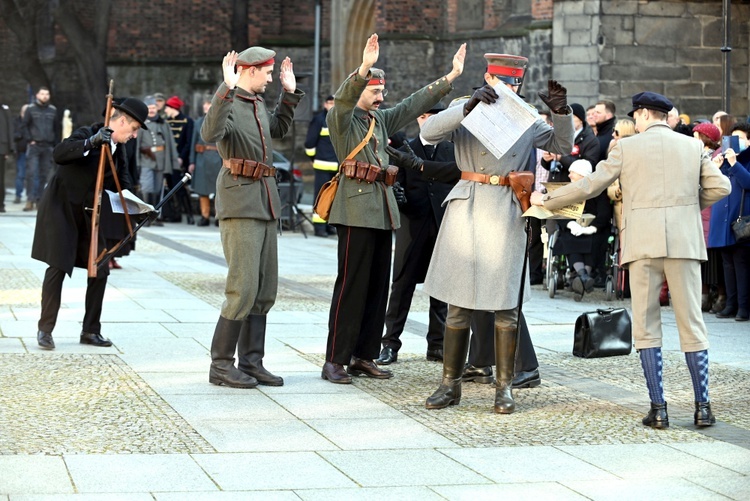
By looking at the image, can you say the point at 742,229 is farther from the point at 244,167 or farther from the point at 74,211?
the point at 74,211

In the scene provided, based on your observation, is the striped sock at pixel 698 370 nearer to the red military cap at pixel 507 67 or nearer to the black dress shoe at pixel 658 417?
the black dress shoe at pixel 658 417

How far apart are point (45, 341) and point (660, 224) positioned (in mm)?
4443

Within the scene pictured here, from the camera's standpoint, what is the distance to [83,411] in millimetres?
7258

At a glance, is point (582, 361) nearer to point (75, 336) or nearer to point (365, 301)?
point (365, 301)

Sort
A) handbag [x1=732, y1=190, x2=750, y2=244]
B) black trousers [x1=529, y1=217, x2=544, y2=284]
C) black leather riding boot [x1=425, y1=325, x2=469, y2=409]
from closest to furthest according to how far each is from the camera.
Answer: black leather riding boot [x1=425, y1=325, x2=469, y2=409], handbag [x1=732, y1=190, x2=750, y2=244], black trousers [x1=529, y1=217, x2=544, y2=284]

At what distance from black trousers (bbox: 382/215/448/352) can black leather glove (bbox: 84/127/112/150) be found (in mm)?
2106

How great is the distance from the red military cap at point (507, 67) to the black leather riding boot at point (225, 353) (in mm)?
2187

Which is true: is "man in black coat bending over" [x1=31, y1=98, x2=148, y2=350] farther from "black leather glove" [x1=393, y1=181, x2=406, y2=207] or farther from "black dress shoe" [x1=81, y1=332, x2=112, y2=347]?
"black leather glove" [x1=393, y1=181, x2=406, y2=207]

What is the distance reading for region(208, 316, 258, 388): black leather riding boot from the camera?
8156 mm

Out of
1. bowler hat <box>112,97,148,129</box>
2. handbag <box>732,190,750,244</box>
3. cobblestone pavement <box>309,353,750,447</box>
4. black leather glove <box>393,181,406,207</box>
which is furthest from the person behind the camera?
handbag <box>732,190,750,244</box>

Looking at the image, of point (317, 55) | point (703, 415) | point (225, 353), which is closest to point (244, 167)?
point (225, 353)

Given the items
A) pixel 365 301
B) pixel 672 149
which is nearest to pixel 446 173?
pixel 365 301

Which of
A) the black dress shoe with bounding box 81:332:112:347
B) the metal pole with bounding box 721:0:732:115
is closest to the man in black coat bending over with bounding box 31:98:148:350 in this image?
the black dress shoe with bounding box 81:332:112:347

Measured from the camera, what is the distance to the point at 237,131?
8047mm
